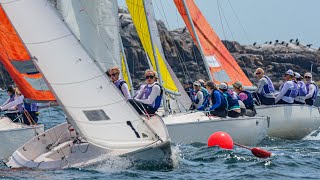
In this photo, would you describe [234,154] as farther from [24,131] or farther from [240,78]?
[240,78]

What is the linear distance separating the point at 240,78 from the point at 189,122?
21.9ft

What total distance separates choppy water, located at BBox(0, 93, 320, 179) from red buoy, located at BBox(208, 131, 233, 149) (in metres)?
0.23

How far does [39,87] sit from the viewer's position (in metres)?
15.0

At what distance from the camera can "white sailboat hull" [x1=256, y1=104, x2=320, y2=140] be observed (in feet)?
56.2

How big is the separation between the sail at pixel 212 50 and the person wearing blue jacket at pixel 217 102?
513cm

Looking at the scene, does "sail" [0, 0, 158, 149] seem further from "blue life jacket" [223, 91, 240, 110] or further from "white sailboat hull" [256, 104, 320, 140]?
"white sailboat hull" [256, 104, 320, 140]

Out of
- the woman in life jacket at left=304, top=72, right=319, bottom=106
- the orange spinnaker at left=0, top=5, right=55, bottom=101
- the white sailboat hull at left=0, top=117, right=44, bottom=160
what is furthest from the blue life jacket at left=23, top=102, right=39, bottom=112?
the woman in life jacket at left=304, top=72, right=319, bottom=106

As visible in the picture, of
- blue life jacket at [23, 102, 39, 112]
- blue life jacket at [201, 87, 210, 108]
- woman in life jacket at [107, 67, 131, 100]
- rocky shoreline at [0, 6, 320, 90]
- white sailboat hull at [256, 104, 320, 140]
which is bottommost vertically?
rocky shoreline at [0, 6, 320, 90]

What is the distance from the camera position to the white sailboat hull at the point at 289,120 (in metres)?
17.1

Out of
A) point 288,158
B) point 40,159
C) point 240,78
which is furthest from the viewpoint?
point 240,78

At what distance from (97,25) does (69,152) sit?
491cm

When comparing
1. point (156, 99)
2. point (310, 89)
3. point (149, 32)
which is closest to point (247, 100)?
point (149, 32)

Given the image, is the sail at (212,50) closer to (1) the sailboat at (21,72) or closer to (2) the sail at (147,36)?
(2) the sail at (147,36)

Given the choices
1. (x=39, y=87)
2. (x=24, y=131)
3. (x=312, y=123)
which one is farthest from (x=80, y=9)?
(x=312, y=123)
